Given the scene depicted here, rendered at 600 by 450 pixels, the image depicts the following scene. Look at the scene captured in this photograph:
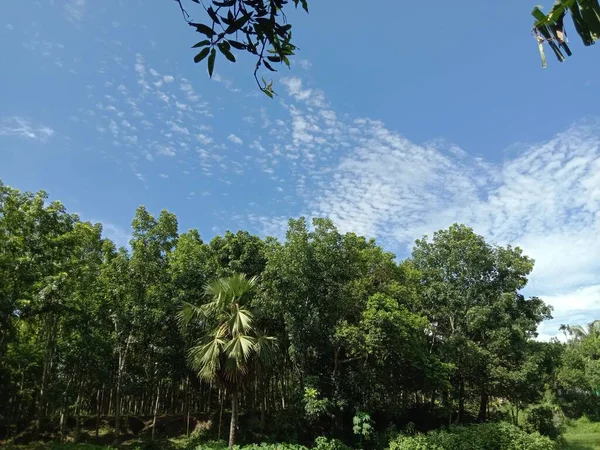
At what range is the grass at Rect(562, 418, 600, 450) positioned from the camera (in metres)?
17.5

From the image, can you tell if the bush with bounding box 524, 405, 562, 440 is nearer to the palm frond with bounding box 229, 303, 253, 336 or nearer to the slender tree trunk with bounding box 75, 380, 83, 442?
the palm frond with bounding box 229, 303, 253, 336

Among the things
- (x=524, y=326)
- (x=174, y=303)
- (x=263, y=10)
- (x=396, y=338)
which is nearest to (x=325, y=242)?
(x=396, y=338)

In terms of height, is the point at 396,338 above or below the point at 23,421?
above

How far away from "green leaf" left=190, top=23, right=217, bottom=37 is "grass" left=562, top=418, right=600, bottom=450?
21.2m

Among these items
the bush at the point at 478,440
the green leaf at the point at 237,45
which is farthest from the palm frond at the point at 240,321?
the green leaf at the point at 237,45

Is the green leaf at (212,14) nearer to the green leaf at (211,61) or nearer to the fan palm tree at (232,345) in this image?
the green leaf at (211,61)

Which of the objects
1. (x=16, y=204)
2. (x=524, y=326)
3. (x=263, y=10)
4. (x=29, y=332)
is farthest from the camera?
(x=524, y=326)

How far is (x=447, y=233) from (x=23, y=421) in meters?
20.3

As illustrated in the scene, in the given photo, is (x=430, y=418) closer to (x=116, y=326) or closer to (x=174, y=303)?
(x=174, y=303)

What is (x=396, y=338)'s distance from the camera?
1374 cm

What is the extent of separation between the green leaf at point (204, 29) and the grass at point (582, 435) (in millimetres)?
21195

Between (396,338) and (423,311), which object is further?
(423,311)

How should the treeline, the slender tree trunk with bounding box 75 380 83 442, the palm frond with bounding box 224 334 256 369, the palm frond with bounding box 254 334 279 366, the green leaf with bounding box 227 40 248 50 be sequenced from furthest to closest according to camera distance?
1. the slender tree trunk with bounding box 75 380 83 442
2. the treeline
3. the palm frond with bounding box 254 334 279 366
4. the palm frond with bounding box 224 334 256 369
5. the green leaf with bounding box 227 40 248 50

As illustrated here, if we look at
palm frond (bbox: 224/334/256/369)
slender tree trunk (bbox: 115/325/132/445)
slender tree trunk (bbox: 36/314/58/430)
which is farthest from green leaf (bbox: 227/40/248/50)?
slender tree trunk (bbox: 115/325/132/445)
